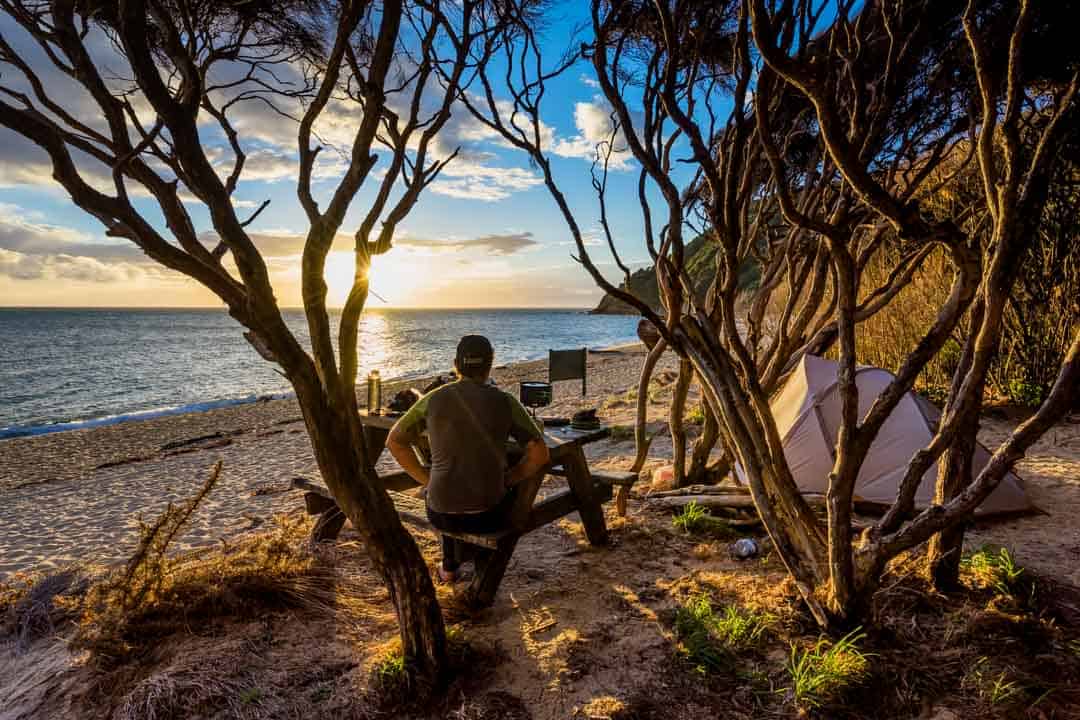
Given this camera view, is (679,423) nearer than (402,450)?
No

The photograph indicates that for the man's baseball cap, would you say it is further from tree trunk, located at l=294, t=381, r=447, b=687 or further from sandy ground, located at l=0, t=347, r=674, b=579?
sandy ground, located at l=0, t=347, r=674, b=579

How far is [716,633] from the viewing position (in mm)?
2836

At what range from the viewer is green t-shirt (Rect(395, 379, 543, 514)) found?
320 centimetres

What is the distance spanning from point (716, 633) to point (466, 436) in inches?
65.3

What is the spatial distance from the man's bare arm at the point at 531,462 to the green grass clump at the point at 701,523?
1594mm

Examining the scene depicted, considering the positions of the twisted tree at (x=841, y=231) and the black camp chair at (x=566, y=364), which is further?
the black camp chair at (x=566, y=364)

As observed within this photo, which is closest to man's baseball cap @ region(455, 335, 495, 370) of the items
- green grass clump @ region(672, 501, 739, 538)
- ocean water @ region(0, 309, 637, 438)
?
green grass clump @ region(672, 501, 739, 538)

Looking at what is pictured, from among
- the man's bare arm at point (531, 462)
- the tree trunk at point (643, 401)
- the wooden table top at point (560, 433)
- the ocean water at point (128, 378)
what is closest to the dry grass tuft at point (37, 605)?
the wooden table top at point (560, 433)

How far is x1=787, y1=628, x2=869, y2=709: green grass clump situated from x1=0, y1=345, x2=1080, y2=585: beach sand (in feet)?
6.20

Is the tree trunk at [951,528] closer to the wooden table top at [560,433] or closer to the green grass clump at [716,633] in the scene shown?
the green grass clump at [716,633]

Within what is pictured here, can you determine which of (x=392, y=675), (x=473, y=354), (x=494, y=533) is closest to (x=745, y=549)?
(x=494, y=533)

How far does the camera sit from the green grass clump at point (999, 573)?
9.64 ft

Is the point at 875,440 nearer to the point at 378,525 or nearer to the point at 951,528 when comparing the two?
the point at 951,528

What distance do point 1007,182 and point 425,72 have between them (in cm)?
302
